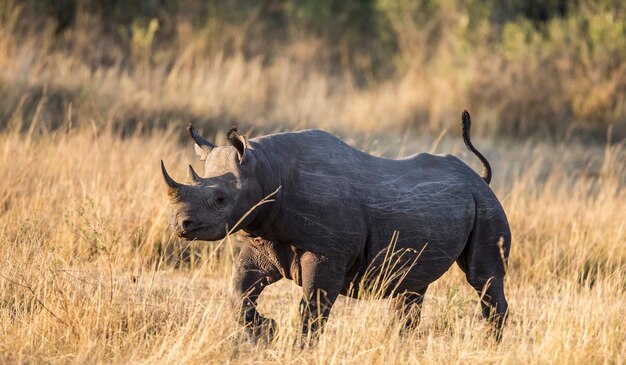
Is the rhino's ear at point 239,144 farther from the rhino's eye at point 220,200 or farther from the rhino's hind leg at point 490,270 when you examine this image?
the rhino's hind leg at point 490,270

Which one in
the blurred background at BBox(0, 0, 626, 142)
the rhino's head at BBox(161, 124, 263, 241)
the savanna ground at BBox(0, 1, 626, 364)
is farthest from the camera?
the blurred background at BBox(0, 0, 626, 142)

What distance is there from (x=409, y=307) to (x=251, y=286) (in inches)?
48.0

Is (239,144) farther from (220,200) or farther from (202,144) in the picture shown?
(202,144)

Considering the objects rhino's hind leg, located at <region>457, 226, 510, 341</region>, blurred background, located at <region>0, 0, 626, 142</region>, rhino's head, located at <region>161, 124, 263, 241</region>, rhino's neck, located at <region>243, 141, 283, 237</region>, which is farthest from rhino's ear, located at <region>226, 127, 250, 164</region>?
Answer: blurred background, located at <region>0, 0, 626, 142</region>

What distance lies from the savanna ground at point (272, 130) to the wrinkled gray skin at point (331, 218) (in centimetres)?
23

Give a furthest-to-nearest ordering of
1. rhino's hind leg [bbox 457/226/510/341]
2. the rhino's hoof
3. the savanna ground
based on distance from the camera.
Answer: rhino's hind leg [bbox 457/226/510/341] → the rhino's hoof → the savanna ground

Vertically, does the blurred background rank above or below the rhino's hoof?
above

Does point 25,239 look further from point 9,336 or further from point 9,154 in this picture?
point 9,154

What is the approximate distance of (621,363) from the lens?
5211 millimetres

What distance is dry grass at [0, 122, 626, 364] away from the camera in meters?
5.24

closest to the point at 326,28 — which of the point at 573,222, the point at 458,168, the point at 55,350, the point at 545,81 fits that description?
the point at 545,81

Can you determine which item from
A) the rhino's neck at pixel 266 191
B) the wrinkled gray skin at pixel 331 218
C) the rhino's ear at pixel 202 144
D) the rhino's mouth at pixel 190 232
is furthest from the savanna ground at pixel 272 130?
the rhino's ear at pixel 202 144

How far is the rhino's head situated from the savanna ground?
0.44m

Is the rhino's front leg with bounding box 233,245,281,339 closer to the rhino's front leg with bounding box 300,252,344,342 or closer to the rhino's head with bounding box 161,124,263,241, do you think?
the rhino's front leg with bounding box 300,252,344,342
